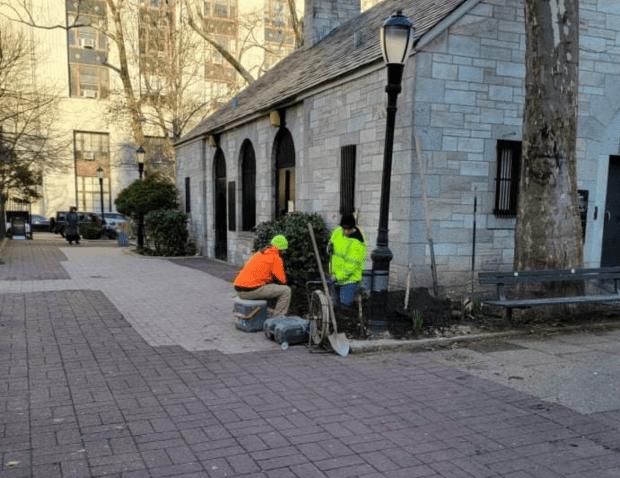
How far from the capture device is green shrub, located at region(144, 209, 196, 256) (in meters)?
17.7

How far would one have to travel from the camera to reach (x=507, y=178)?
357 inches

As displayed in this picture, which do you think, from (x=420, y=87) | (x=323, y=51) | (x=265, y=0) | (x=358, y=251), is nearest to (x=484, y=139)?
(x=420, y=87)

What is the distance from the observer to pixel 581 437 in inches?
151

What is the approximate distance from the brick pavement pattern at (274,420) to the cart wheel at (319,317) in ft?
0.80

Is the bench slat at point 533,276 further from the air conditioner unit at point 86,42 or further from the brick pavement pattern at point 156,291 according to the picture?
the air conditioner unit at point 86,42

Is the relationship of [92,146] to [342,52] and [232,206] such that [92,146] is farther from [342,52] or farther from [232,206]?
[342,52]

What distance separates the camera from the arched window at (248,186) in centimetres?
1494

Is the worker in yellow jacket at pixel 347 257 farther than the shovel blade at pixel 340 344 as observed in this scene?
Yes

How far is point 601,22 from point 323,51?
6.80 metres

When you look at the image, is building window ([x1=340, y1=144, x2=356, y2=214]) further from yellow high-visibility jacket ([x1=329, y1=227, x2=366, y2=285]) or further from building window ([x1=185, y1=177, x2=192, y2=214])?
building window ([x1=185, y1=177, x2=192, y2=214])

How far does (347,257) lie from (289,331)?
147cm

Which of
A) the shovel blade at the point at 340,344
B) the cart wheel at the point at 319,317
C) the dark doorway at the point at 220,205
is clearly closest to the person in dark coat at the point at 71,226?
the dark doorway at the point at 220,205

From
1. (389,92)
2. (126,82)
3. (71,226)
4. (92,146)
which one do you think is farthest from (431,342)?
(92,146)

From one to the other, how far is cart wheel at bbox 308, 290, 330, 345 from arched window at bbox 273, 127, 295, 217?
6.33 m
